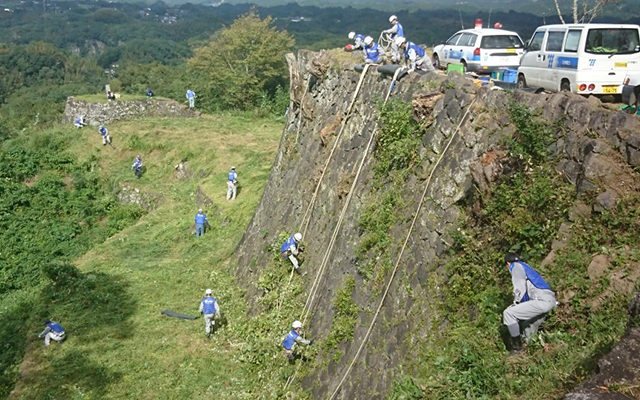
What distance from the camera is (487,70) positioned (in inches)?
650

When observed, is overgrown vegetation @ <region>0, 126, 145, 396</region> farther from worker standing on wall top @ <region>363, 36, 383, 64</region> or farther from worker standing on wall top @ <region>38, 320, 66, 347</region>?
worker standing on wall top @ <region>363, 36, 383, 64</region>

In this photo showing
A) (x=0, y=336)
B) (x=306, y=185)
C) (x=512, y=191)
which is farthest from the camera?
(x=0, y=336)

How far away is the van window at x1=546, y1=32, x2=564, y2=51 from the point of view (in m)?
11.9

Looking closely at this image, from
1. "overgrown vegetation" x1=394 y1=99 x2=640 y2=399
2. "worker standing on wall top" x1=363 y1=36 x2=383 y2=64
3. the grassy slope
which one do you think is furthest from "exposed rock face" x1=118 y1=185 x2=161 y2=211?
"overgrown vegetation" x1=394 y1=99 x2=640 y2=399

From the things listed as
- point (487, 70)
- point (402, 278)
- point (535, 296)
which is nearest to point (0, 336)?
point (402, 278)

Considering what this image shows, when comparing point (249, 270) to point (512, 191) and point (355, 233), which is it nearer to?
point (355, 233)

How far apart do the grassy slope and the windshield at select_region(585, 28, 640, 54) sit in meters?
8.87

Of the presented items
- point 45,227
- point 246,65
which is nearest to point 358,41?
point 45,227

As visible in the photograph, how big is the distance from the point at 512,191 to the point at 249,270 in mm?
9080

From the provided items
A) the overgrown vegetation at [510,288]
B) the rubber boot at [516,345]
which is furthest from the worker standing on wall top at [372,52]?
the rubber boot at [516,345]

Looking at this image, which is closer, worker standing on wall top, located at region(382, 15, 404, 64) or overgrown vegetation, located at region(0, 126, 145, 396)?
worker standing on wall top, located at region(382, 15, 404, 64)

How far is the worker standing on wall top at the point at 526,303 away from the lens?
6492 mm

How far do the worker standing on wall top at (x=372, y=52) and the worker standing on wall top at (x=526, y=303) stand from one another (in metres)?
7.22

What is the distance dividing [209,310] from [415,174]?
6.49 metres
